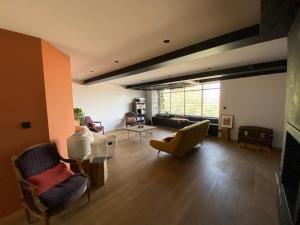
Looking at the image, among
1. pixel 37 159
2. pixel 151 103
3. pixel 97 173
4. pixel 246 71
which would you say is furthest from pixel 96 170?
pixel 151 103

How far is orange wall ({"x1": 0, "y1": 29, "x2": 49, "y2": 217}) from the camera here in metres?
1.86

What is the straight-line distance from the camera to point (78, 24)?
1761 mm

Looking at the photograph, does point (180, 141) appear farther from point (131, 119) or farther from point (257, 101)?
point (131, 119)

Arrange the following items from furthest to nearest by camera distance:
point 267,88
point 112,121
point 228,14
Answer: point 112,121, point 267,88, point 228,14

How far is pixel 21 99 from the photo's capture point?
77.9 inches

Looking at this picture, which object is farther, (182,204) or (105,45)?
(105,45)

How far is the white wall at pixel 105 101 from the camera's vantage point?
6.26m

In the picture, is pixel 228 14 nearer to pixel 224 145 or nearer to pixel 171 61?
pixel 171 61

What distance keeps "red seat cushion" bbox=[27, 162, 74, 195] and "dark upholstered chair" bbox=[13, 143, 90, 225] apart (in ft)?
0.13

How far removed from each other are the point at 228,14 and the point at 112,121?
6.68 m

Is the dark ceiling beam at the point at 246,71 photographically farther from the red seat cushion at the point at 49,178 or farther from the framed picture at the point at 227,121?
the red seat cushion at the point at 49,178

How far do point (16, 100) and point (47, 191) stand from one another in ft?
4.25

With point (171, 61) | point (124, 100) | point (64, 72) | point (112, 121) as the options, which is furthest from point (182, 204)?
point (124, 100)

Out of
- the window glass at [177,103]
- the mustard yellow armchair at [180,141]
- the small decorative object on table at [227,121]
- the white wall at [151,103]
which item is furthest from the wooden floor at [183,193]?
the white wall at [151,103]
